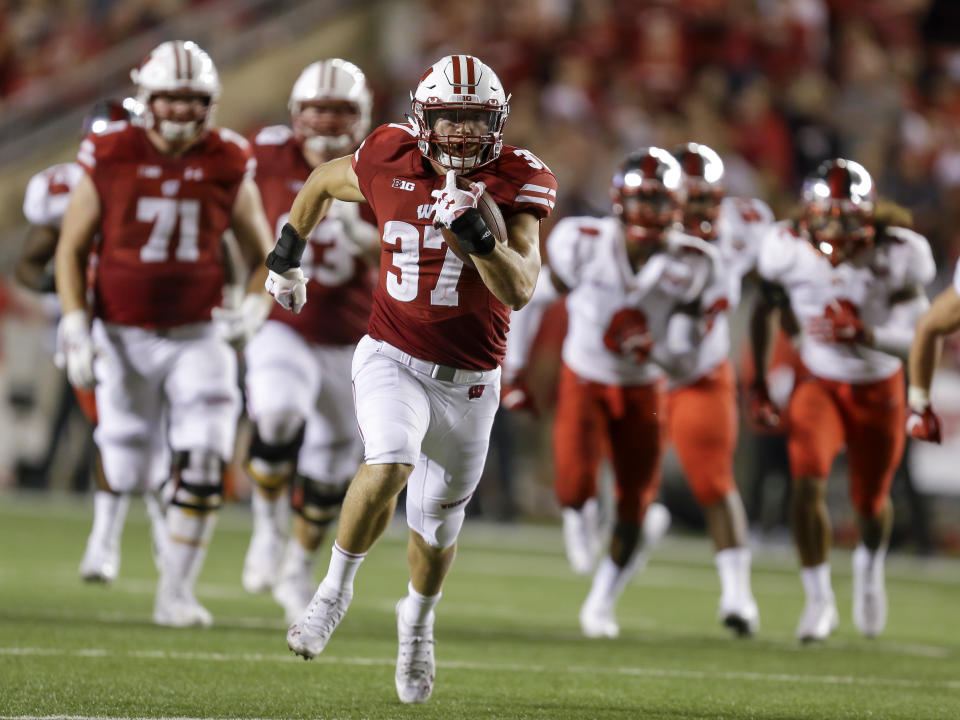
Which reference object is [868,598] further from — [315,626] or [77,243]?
[77,243]

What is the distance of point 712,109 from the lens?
13.0 metres

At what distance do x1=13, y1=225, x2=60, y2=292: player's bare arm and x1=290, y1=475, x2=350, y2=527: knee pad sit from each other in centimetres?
143

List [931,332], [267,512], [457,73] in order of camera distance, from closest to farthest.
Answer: [457,73] → [931,332] → [267,512]

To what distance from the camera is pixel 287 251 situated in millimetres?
5219

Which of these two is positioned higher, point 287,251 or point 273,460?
point 287,251

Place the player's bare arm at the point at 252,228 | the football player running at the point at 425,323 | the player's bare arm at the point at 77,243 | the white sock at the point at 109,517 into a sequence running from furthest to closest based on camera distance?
the white sock at the point at 109,517
the player's bare arm at the point at 252,228
the player's bare arm at the point at 77,243
the football player running at the point at 425,323

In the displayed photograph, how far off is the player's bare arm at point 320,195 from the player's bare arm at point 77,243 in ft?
4.75

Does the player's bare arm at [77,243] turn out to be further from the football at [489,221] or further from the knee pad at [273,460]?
the football at [489,221]

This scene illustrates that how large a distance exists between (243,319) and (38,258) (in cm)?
113

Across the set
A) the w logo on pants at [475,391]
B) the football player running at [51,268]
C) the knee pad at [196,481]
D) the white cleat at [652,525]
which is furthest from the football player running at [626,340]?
the w logo on pants at [475,391]

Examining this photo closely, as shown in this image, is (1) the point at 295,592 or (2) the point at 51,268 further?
(2) the point at 51,268

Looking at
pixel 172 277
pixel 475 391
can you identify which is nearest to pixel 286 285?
pixel 475 391

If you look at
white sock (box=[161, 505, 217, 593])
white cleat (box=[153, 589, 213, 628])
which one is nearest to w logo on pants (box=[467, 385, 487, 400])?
white sock (box=[161, 505, 217, 593])

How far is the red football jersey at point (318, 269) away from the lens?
23.7ft
